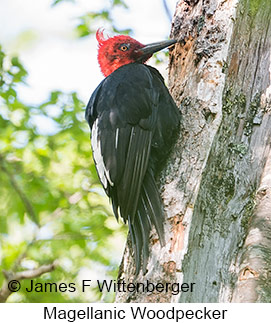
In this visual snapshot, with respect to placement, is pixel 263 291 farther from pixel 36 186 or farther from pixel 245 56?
pixel 36 186

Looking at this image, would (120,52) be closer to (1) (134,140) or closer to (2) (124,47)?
(2) (124,47)

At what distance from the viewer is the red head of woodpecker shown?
12.7 feet

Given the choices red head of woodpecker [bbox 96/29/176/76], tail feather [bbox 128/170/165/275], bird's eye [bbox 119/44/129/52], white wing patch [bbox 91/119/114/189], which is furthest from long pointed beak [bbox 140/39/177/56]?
tail feather [bbox 128/170/165/275]

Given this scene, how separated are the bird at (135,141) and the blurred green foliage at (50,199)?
91.5 inches

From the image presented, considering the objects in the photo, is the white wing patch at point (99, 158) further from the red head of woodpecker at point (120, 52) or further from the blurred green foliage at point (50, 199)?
the blurred green foliage at point (50, 199)

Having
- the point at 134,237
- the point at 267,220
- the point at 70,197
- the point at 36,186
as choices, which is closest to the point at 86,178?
the point at 70,197

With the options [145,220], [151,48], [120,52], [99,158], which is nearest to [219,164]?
[145,220]

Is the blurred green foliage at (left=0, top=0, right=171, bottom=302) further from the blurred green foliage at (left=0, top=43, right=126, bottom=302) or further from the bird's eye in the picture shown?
the bird's eye

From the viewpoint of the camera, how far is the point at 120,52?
3.91 m

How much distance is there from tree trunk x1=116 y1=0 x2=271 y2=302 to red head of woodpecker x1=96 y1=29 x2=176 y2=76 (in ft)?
2.16

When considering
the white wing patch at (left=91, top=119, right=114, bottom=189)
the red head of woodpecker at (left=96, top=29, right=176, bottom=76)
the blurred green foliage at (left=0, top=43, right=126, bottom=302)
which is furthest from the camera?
the blurred green foliage at (left=0, top=43, right=126, bottom=302)

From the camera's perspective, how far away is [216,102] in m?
2.66

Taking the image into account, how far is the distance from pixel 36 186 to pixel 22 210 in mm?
340

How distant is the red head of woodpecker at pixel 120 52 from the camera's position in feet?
12.7
